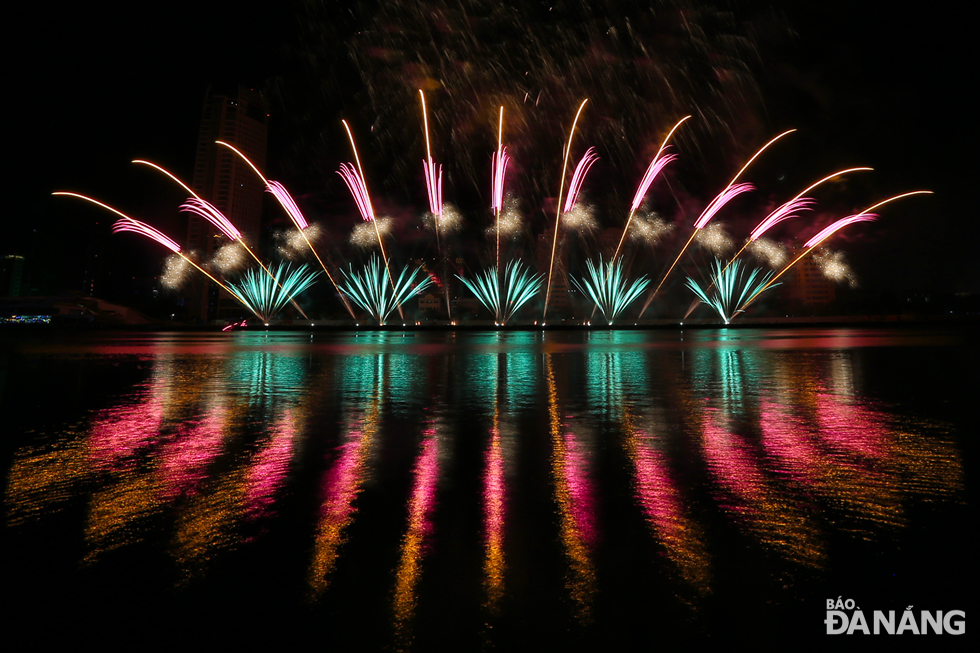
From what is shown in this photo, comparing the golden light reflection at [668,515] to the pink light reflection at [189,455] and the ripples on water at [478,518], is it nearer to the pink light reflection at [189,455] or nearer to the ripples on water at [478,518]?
the ripples on water at [478,518]

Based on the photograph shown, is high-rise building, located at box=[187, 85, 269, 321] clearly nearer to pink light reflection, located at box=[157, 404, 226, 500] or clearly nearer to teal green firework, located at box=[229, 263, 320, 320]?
teal green firework, located at box=[229, 263, 320, 320]

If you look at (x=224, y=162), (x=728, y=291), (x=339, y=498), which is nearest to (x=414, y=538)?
(x=339, y=498)

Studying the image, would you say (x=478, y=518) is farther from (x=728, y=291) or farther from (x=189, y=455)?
(x=728, y=291)

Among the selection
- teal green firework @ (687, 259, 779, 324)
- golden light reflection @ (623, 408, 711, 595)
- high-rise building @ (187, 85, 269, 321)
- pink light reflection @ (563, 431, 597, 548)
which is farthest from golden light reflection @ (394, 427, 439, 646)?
high-rise building @ (187, 85, 269, 321)

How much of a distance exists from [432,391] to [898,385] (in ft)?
31.1

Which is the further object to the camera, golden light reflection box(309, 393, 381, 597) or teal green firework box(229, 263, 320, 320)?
teal green firework box(229, 263, 320, 320)

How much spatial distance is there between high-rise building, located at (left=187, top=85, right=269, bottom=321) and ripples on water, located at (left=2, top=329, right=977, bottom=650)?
117729 mm

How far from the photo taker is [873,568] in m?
3.36

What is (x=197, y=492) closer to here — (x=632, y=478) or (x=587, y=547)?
(x=587, y=547)

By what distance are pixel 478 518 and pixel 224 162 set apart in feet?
458

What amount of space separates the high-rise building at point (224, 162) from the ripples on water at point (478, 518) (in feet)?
386

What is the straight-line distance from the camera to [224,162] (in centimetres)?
12581

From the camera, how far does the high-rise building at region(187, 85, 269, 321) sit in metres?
120

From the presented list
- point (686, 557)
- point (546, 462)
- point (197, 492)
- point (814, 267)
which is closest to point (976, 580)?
point (686, 557)
